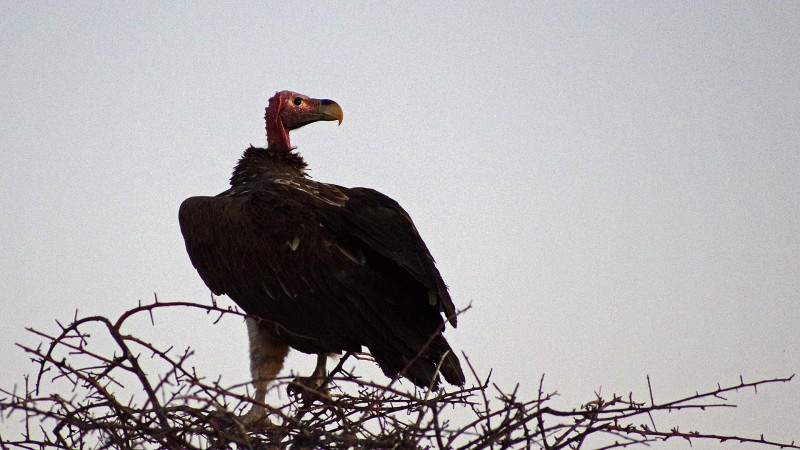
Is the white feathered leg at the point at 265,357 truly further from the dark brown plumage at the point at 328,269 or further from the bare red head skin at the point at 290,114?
the bare red head skin at the point at 290,114

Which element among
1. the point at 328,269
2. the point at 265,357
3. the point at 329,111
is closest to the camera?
the point at 328,269

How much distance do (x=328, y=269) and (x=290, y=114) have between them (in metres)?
2.34

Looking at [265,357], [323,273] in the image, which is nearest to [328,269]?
[323,273]

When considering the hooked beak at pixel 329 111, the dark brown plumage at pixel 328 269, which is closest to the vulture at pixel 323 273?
the dark brown plumage at pixel 328 269

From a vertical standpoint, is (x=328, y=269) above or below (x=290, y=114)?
below

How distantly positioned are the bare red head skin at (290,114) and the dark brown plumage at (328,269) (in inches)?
54.6

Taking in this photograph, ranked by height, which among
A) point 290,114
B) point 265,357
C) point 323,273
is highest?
point 290,114

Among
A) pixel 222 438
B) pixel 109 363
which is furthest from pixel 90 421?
pixel 222 438

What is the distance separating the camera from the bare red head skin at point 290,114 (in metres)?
7.36

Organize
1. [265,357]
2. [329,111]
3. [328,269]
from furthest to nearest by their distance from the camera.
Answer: [329,111] → [265,357] → [328,269]

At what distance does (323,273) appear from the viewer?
5324 millimetres

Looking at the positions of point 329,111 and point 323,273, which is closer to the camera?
point 323,273

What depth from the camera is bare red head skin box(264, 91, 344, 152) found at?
7359 mm

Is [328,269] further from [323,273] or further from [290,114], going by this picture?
[290,114]
